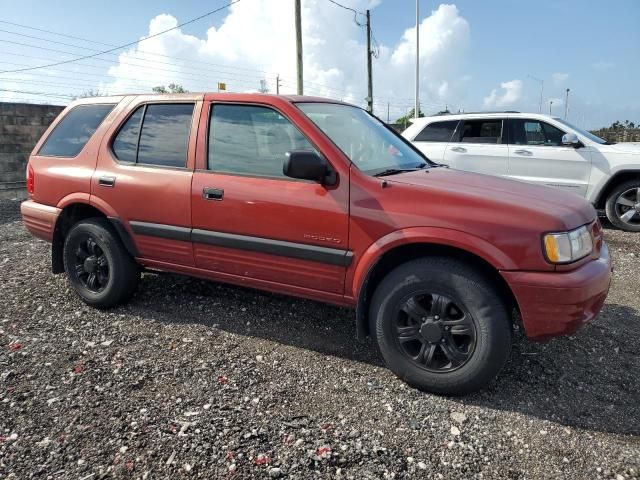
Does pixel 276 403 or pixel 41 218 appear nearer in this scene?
pixel 276 403

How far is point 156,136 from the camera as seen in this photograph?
3.84m

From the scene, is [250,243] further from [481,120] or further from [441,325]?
[481,120]

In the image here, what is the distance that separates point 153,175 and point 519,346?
2995 mm

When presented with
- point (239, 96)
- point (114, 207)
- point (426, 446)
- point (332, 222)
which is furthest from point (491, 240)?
point (114, 207)

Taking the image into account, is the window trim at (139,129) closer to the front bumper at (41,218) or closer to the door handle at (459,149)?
the front bumper at (41,218)

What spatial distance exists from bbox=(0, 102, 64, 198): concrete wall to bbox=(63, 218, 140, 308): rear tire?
8144 millimetres

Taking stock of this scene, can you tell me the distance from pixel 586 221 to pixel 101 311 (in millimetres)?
3709

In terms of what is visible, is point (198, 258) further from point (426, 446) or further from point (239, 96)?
point (426, 446)

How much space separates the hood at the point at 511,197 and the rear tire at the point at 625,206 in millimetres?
4856

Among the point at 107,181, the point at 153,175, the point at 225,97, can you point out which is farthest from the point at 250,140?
the point at 107,181

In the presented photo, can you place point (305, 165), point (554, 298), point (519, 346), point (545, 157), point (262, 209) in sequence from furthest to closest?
point (545, 157)
point (519, 346)
point (262, 209)
point (305, 165)
point (554, 298)

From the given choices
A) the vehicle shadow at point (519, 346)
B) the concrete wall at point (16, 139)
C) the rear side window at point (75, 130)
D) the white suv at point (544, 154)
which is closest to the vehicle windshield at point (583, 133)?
the white suv at point (544, 154)

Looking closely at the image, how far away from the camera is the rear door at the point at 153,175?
3629mm

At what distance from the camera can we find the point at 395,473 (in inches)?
89.6
